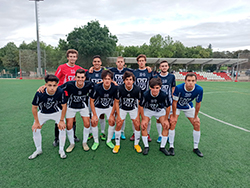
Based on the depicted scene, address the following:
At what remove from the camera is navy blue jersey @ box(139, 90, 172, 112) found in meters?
3.31

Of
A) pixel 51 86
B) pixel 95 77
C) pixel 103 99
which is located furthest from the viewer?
pixel 95 77

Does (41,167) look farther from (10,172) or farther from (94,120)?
(94,120)

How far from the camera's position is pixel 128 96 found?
3461 mm

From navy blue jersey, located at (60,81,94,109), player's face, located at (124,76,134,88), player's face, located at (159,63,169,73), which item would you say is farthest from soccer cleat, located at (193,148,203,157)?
navy blue jersey, located at (60,81,94,109)

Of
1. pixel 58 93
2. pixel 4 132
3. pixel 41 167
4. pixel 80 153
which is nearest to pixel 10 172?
pixel 41 167

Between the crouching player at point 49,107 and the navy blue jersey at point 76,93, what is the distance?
22cm

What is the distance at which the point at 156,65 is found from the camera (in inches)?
1293

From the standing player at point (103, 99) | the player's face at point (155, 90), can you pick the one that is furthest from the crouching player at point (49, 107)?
the player's face at point (155, 90)

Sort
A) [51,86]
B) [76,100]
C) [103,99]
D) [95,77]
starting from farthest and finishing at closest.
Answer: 1. [95,77]
2. [103,99]
3. [76,100]
4. [51,86]

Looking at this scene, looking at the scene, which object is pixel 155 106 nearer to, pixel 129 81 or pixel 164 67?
pixel 129 81

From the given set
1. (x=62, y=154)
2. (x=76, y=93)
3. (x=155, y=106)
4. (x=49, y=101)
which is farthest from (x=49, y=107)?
(x=155, y=106)

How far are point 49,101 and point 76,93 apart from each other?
56cm

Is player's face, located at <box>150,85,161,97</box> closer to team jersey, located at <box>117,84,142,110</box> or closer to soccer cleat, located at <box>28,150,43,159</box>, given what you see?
team jersey, located at <box>117,84,142,110</box>

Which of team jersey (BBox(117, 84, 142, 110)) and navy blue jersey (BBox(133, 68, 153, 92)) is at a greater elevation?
navy blue jersey (BBox(133, 68, 153, 92))
